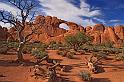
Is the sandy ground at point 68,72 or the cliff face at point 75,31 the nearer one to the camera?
the sandy ground at point 68,72

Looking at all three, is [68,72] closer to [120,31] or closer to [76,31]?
[76,31]

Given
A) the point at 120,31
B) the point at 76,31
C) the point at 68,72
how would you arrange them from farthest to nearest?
the point at 120,31 → the point at 76,31 → the point at 68,72

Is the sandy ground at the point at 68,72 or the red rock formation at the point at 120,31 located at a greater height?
the red rock formation at the point at 120,31

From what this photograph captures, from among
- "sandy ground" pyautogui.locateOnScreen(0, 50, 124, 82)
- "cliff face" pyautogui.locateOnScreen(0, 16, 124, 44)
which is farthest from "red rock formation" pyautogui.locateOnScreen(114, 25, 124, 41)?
"sandy ground" pyautogui.locateOnScreen(0, 50, 124, 82)

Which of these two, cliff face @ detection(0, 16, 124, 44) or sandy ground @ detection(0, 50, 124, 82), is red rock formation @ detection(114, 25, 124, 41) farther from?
sandy ground @ detection(0, 50, 124, 82)

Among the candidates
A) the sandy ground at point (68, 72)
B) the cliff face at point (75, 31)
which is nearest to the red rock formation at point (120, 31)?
the cliff face at point (75, 31)

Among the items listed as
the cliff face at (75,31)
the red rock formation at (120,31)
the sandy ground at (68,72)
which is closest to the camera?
the sandy ground at (68,72)

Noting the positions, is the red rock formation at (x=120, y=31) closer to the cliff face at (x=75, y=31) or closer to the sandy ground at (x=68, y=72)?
the cliff face at (x=75, y=31)

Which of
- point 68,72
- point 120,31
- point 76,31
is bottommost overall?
point 68,72

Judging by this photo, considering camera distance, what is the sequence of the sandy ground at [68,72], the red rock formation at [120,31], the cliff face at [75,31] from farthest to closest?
the red rock formation at [120,31] < the cliff face at [75,31] < the sandy ground at [68,72]

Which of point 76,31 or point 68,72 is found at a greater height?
point 76,31

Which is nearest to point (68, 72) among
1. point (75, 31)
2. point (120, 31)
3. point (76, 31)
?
point (76, 31)

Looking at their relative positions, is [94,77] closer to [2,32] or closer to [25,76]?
[25,76]

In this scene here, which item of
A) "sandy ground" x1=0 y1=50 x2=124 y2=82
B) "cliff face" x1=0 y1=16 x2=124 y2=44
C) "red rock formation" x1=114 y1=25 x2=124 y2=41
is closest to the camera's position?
"sandy ground" x1=0 y1=50 x2=124 y2=82
